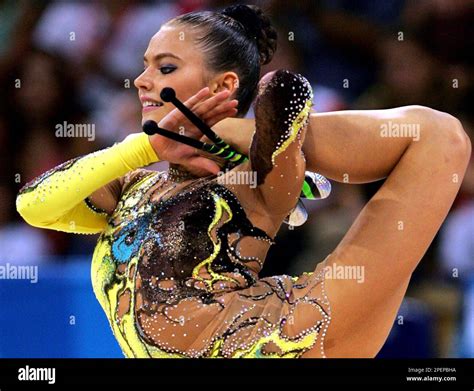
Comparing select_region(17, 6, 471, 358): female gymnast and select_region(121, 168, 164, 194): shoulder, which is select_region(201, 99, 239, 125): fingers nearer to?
select_region(17, 6, 471, 358): female gymnast

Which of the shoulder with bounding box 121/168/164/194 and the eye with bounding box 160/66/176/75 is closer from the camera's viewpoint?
the eye with bounding box 160/66/176/75

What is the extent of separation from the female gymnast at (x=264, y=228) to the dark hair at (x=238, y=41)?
16 centimetres

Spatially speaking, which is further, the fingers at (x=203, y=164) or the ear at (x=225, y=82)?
the ear at (x=225, y=82)

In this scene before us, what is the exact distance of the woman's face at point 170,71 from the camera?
1.56 m

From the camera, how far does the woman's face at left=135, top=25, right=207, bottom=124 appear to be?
156cm

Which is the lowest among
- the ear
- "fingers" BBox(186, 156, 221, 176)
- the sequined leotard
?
the sequined leotard

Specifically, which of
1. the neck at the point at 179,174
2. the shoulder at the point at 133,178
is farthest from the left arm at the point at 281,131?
the shoulder at the point at 133,178

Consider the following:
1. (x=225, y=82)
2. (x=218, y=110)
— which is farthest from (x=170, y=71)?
(x=218, y=110)

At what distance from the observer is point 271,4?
7.74ft

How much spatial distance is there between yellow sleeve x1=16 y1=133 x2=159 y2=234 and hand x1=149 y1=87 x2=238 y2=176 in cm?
3

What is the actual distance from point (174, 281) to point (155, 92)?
367 mm

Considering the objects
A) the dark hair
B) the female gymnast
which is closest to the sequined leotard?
the female gymnast

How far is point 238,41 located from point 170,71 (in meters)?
0.16

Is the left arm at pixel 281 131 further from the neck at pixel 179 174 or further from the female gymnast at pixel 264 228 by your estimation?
the neck at pixel 179 174
